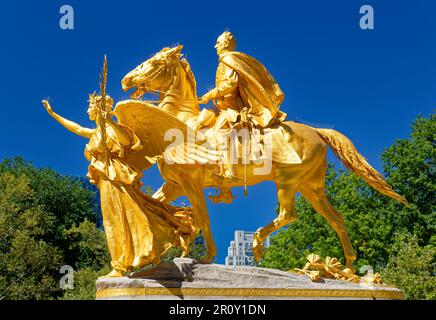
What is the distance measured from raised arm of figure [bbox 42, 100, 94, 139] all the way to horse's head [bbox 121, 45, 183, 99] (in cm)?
91

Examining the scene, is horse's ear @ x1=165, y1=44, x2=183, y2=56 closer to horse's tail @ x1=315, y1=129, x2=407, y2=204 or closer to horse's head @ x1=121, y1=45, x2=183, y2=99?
horse's head @ x1=121, y1=45, x2=183, y2=99

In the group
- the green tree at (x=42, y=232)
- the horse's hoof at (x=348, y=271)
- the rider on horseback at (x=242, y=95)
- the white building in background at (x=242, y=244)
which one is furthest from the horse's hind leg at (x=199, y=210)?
the green tree at (x=42, y=232)

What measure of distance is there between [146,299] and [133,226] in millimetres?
1199

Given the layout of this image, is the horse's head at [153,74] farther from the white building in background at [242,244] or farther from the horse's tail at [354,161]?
the white building in background at [242,244]

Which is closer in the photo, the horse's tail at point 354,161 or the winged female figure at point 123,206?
the winged female figure at point 123,206

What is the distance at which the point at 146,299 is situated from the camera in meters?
8.97

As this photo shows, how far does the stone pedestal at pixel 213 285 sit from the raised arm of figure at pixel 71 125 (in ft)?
7.62

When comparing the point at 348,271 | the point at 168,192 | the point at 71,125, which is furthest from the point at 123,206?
the point at 348,271

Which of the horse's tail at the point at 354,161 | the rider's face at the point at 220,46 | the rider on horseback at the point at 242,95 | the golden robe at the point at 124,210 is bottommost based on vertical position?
the golden robe at the point at 124,210

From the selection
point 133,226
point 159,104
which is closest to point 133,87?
point 159,104

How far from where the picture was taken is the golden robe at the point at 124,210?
31.6 ft

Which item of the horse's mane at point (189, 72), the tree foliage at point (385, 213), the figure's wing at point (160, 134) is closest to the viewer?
the figure's wing at point (160, 134)

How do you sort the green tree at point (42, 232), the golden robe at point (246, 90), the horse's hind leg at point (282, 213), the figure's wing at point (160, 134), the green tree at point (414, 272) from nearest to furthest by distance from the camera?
the figure's wing at point (160, 134) < the horse's hind leg at point (282, 213) < the golden robe at point (246, 90) < the green tree at point (414, 272) < the green tree at point (42, 232)
